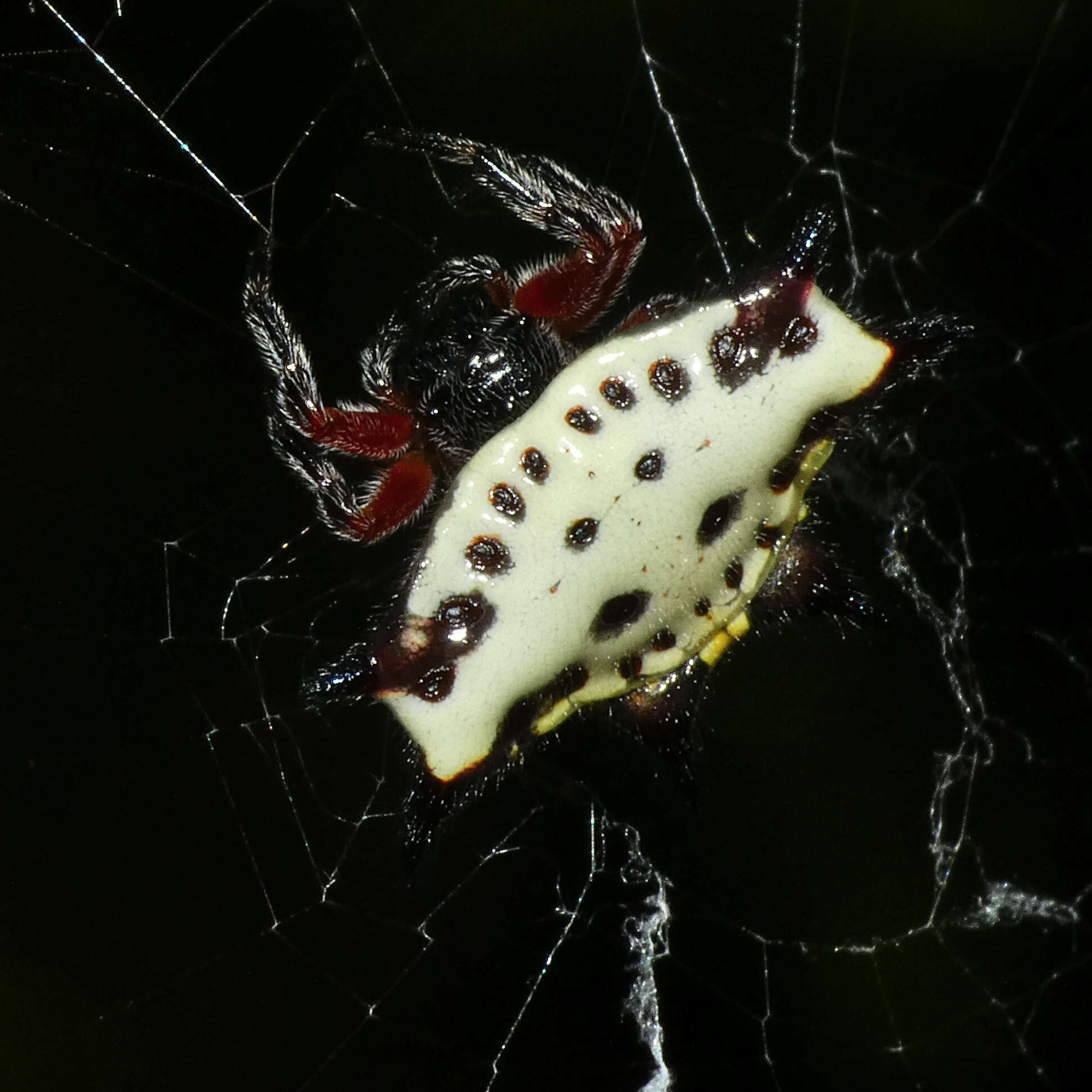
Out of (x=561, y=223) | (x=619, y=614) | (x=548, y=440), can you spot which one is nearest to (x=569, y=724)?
(x=619, y=614)

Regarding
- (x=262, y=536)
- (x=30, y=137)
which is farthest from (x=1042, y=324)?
(x=30, y=137)

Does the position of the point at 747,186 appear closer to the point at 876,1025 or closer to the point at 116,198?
the point at 116,198

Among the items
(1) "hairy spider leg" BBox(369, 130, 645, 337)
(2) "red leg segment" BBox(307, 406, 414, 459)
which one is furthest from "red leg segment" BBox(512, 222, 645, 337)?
(2) "red leg segment" BBox(307, 406, 414, 459)

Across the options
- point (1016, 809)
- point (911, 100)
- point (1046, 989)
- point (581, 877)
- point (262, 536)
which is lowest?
point (1046, 989)

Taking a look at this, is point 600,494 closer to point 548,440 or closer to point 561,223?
point 548,440

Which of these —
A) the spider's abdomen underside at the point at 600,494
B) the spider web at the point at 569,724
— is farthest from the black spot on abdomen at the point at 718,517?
the spider web at the point at 569,724

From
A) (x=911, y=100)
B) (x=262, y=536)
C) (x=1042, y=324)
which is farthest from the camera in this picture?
(x=1042, y=324)

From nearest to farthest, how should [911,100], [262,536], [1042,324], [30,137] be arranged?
1. [30,137]
2. [262,536]
3. [911,100]
4. [1042,324]
